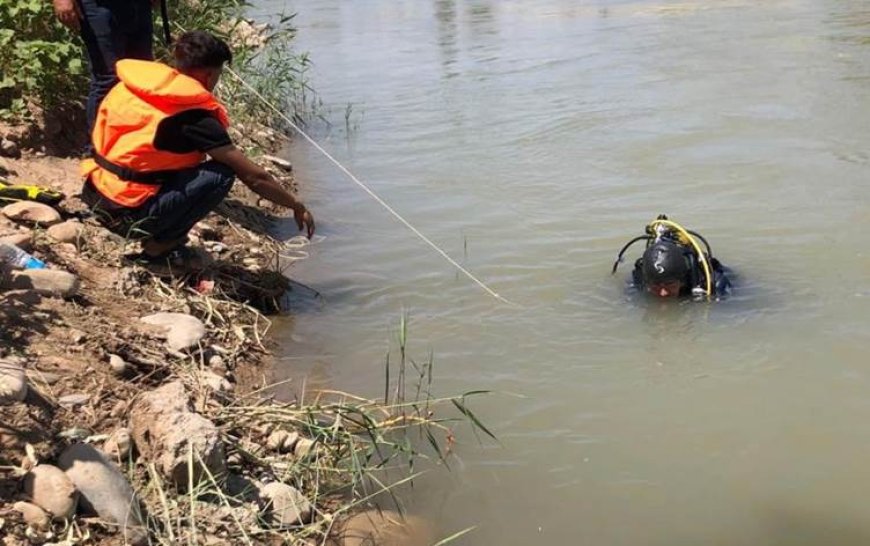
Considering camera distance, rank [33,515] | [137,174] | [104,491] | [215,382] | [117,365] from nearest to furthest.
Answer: [33,515], [104,491], [117,365], [215,382], [137,174]

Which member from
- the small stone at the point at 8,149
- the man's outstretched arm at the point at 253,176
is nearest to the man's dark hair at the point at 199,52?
the man's outstretched arm at the point at 253,176

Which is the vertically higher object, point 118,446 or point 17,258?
point 17,258

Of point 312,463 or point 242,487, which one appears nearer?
point 242,487

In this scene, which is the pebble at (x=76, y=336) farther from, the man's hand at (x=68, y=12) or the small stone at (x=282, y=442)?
the man's hand at (x=68, y=12)

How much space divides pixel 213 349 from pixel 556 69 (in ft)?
32.6

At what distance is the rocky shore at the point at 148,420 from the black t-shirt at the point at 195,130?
0.72m

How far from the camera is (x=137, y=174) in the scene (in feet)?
15.8

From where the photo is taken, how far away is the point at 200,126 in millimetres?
4594

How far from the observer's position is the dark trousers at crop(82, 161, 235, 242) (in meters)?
4.78

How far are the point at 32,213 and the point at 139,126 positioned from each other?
0.76 meters

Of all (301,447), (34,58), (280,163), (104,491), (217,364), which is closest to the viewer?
(104,491)

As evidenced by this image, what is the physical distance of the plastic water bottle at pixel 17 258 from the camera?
4.16 metres

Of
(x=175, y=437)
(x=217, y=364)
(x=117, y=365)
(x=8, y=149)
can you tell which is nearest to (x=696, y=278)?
(x=217, y=364)

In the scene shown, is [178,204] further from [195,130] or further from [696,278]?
[696,278]
